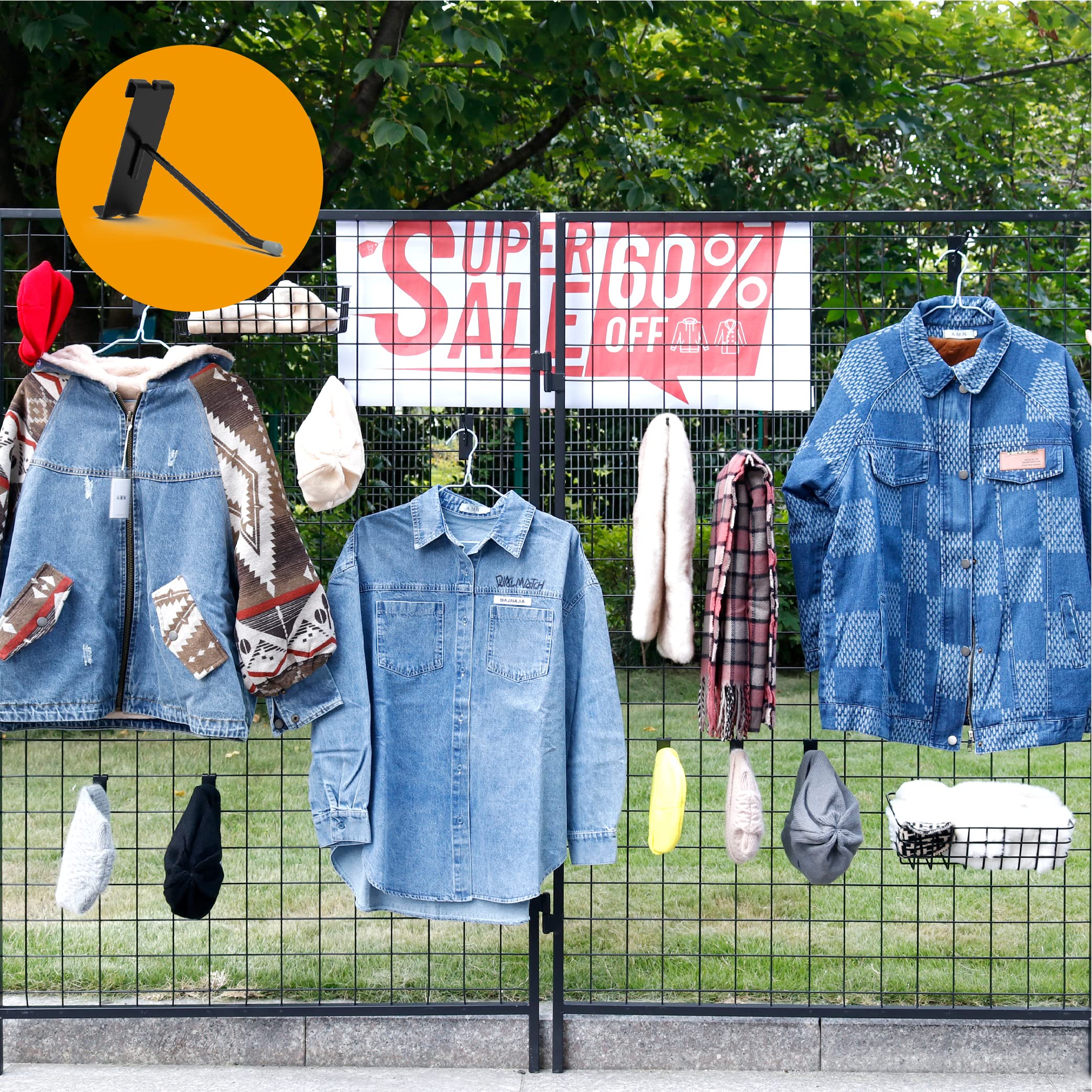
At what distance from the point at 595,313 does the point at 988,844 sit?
197 cm

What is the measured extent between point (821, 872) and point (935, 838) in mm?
336

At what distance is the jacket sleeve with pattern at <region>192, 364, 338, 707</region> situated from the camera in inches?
123

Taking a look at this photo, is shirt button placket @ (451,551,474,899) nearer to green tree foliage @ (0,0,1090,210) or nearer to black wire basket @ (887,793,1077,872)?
black wire basket @ (887,793,1077,872)

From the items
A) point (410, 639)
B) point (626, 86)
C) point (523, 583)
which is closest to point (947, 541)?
point (523, 583)

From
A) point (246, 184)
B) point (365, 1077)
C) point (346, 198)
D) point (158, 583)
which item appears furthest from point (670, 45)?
point (365, 1077)

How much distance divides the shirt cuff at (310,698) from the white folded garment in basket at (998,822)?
1.65 metres

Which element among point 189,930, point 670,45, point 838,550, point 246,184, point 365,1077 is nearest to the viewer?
point 246,184

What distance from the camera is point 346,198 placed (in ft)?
24.0

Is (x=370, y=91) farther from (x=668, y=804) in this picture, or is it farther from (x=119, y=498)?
(x=668, y=804)

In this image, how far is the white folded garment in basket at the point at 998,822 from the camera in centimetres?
328

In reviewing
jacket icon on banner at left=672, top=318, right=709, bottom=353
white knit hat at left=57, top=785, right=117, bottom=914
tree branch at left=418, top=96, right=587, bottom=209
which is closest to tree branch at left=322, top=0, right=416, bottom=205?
tree branch at left=418, top=96, right=587, bottom=209

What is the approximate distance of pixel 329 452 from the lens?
319 centimetres

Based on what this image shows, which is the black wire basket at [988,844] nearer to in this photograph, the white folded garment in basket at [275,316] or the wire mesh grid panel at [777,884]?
the wire mesh grid panel at [777,884]

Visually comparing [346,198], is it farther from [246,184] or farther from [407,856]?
[407,856]
